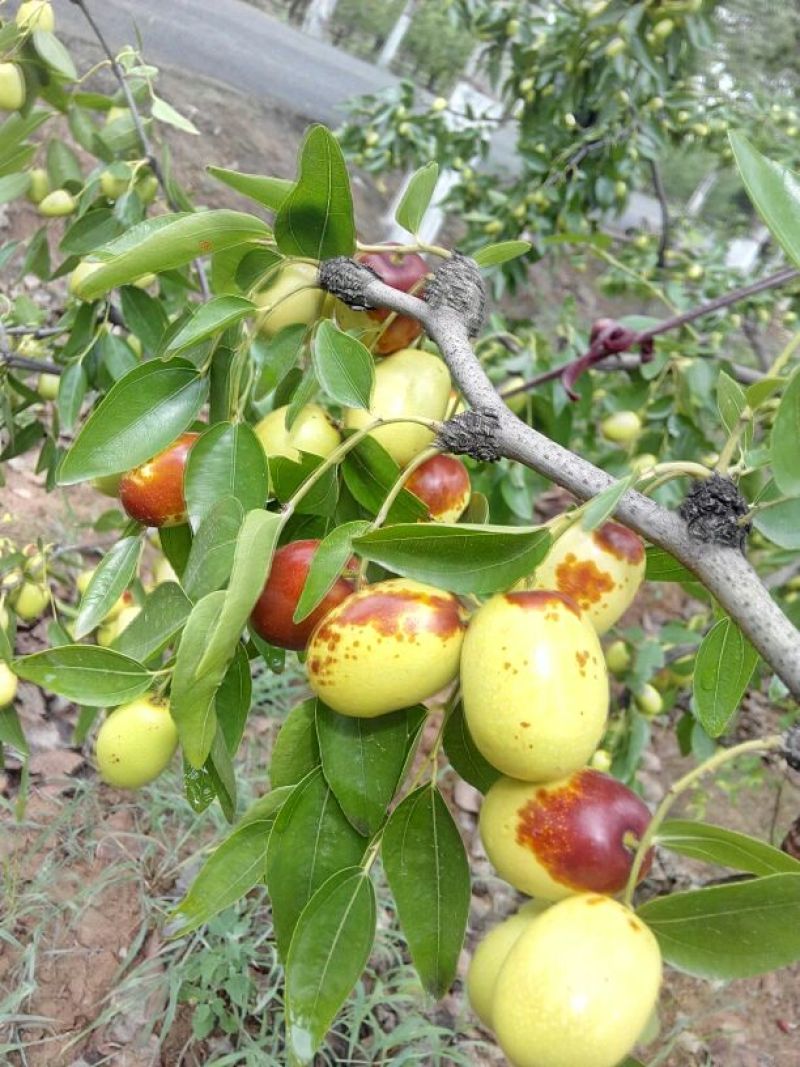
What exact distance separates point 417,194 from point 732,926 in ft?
2.07

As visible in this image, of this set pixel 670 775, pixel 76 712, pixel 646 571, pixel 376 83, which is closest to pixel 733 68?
pixel 376 83

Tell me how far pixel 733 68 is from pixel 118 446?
776 centimetres

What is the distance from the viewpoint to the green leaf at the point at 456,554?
0.56 metres

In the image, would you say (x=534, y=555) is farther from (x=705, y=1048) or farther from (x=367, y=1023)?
(x=705, y=1048)

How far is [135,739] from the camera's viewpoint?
28.6 inches

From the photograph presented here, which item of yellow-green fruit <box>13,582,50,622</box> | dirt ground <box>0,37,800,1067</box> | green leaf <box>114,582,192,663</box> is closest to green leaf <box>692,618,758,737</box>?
green leaf <box>114,582,192,663</box>

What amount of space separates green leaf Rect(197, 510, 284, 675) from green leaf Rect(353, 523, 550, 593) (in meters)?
0.06

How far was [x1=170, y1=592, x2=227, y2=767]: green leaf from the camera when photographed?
56 cm

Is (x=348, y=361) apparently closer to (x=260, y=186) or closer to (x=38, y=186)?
(x=260, y=186)

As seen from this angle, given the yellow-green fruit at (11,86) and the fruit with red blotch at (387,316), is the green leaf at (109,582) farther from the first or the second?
the yellow-green fruit at (11,86)

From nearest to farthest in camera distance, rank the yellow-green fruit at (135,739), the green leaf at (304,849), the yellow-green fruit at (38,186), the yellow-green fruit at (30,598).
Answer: the green leaf at (304,849) < the yellow-green fruit at (135,739) < the yellow-green fruit at (30,598) < the yellow-green fruit at (38,186)

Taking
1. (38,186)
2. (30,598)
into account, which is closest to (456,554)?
(30,598)

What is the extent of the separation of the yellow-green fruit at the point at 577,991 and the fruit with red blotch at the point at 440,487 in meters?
0.33

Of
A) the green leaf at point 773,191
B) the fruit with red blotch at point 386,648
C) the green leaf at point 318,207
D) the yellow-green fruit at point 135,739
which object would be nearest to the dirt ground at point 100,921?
the yellow-green fruit at point 135,739
